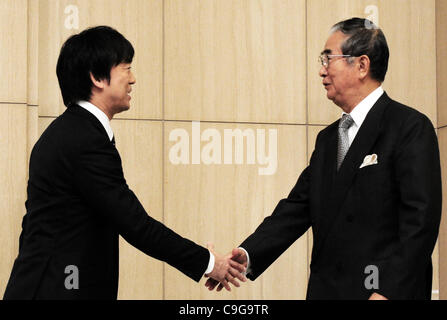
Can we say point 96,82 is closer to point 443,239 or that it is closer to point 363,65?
point 363,65

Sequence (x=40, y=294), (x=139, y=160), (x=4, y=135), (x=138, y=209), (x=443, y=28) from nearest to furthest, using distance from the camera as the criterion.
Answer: (x=40, y=294)
(x=138, y=209)
(x=4, y=135)
(x=139, y=160)
(x=443, y=28)

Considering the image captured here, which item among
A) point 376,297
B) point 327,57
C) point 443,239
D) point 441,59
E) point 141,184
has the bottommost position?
point 443,239

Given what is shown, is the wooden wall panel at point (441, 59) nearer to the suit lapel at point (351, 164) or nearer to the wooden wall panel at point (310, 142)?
the wooden wall panel at point (310, 142)

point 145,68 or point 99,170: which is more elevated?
point 145,68

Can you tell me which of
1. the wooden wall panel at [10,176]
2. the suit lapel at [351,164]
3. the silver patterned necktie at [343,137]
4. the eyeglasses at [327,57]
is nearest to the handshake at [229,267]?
the suit lapel at [351,164]

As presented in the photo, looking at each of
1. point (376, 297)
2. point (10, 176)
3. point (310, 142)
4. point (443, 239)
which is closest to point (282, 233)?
point (376, 297)

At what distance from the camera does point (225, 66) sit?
14.6 ft

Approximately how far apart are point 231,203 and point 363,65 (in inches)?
63.3

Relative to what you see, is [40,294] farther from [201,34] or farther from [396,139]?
[201,34]

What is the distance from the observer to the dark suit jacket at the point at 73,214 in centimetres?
261

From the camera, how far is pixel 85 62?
2.88 m
